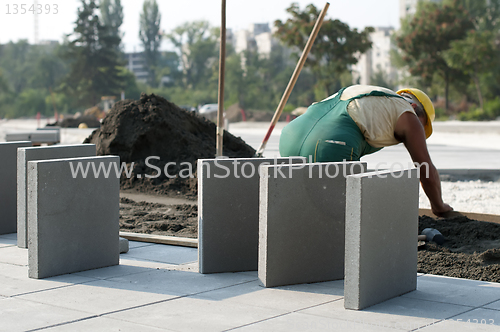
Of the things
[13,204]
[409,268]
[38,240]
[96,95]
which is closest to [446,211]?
[409,268]

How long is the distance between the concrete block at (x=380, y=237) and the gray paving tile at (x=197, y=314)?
20.5 inches

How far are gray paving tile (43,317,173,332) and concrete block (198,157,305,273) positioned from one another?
1.29 meters

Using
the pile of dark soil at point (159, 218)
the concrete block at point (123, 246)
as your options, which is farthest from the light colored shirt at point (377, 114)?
the concrete block at point (123, 246)

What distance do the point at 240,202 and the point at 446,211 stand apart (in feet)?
7.45

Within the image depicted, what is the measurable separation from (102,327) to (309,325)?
1132 mm

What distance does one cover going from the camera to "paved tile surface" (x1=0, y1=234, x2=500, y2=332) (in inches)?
120

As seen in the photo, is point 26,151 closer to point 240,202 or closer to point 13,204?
point 13,204

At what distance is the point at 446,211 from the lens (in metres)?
5.45

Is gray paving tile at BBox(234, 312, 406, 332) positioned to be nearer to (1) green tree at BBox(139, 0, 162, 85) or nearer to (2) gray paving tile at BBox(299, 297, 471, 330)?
(2) gray paving tile at BBox(299, 297, 471, 330)

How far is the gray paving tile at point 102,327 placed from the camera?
296cm

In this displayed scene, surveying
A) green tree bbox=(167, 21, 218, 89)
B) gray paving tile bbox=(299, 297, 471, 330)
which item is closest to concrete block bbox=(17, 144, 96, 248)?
gray paving tile bbox=(299, 297, 471, 330)

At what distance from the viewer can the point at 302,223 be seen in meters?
3.99

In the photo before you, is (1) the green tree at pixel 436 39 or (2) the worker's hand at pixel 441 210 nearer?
(2) the worker's hand at pixel 441 210

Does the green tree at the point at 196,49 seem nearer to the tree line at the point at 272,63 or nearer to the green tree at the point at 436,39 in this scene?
the tree line at the point at 272,63
